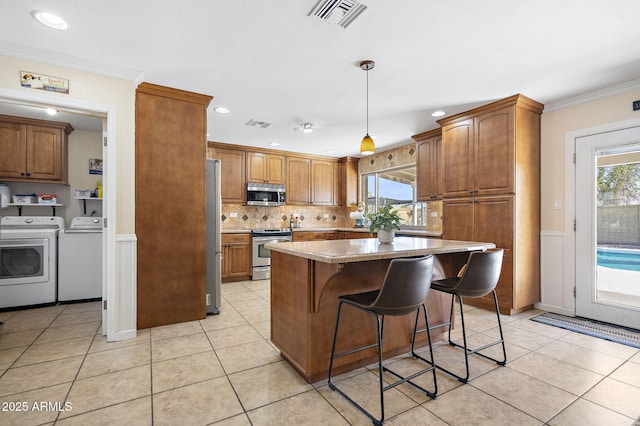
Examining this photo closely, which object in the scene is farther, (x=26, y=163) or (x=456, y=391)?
(x=26, y=163)

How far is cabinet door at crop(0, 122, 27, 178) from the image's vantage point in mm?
4035

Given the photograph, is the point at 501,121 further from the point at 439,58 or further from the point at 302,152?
the point at 302,152

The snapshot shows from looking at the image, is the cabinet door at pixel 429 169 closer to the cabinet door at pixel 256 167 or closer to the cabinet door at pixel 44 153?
the cabinet door at pixel 256 167

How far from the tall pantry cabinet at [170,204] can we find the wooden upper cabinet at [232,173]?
2.32 meters

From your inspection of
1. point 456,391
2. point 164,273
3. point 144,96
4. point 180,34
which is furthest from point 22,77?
point 456,391

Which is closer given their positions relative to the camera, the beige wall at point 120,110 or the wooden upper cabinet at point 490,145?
the beige wall at point 120,110

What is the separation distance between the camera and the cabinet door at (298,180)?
6.38 m

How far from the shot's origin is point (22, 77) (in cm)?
257

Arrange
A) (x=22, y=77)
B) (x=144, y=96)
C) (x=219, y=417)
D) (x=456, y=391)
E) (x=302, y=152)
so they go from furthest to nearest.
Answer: (x=302, y=152) → (x=144, y=96) → (x=22, y=77) → (x=456, y=391) → (x=219, y=417)

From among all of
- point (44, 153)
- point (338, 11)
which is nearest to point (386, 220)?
point (338, 11)

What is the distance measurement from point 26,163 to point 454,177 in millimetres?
5625

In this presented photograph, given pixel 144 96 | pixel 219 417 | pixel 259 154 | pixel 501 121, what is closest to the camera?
pixel 219 417

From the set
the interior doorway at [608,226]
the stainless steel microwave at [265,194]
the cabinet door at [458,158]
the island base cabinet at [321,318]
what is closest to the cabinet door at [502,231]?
the cabinet door at [458,158]

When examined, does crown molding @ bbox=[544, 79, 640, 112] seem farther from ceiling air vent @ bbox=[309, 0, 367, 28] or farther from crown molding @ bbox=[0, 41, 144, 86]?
crown molding @ bbox=[0, 41, 144, 86]
